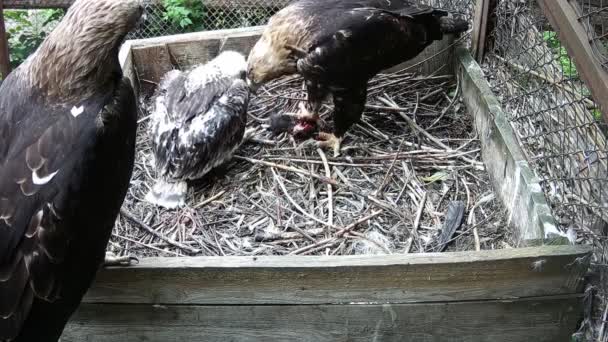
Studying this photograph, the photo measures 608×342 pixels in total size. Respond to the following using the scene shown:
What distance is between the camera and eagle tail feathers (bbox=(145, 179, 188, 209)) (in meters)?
3.55

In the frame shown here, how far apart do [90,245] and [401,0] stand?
242cm

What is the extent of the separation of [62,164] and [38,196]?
0.44 feet

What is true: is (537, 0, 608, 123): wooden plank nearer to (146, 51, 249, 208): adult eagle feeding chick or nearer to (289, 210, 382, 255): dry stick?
(289, 210, 382, 255): dry stick

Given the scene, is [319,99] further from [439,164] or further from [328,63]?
[439,164]

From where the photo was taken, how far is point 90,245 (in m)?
2.53

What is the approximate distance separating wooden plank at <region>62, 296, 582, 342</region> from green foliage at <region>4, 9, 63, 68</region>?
10.6 ft

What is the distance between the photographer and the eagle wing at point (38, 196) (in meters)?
2.36

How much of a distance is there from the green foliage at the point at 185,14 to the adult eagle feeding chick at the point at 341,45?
129cm

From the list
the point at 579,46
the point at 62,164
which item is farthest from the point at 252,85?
the point at 579,46

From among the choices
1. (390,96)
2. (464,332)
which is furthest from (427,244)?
(390,96)

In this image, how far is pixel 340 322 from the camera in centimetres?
287

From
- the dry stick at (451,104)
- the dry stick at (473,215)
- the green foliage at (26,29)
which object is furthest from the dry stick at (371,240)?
the green foliage at (26,29)

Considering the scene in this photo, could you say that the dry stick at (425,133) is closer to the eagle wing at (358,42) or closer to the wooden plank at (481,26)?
the eagle wing at (358,42)

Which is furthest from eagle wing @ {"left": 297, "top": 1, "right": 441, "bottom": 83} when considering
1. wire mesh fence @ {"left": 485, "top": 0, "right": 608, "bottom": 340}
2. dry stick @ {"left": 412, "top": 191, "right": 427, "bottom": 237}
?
dry stick @ {"left": 412, "top": 191, "right": 427, "bottom": 237}
